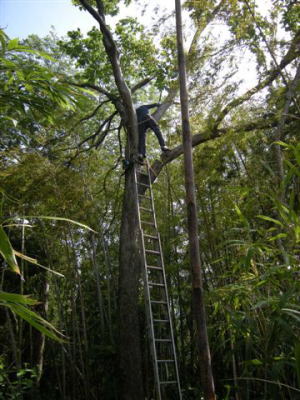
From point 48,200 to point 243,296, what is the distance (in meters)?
3.62

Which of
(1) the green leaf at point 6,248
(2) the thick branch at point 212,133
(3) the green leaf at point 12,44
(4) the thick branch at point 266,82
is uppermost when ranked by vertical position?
(4) the thick branch at point 266,82

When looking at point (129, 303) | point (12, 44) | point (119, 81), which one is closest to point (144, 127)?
point (119, 81)

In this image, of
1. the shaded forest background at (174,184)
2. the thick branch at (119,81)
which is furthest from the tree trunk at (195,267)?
the thick branch at (119,81)

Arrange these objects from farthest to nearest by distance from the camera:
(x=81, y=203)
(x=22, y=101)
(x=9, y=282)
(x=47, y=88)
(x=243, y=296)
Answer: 1. (x=9, y=282)
2. (x=81, y=203)
3. (x=243, y=296)
4. (x=47, y=88)
5. (x=22, y=101)

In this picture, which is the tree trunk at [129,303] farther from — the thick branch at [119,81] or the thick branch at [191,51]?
the thick branch at [191,51]

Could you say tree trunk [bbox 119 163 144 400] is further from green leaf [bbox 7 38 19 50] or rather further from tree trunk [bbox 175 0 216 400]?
green leaf [bbox 7 38 19 50]

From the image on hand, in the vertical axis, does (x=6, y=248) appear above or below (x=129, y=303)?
below

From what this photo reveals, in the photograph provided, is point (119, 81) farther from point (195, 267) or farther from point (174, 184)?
point (195, 267)

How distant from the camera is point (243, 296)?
262 cm

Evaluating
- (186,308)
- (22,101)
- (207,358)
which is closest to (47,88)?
(22,101)

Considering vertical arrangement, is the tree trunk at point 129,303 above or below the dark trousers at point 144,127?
below

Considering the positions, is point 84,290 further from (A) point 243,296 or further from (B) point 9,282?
(A) point 243,296

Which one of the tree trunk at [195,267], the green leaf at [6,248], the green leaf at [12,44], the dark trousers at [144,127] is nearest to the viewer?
the green leaf at [6,248]

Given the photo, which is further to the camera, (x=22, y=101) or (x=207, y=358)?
(x=207, y=358)
